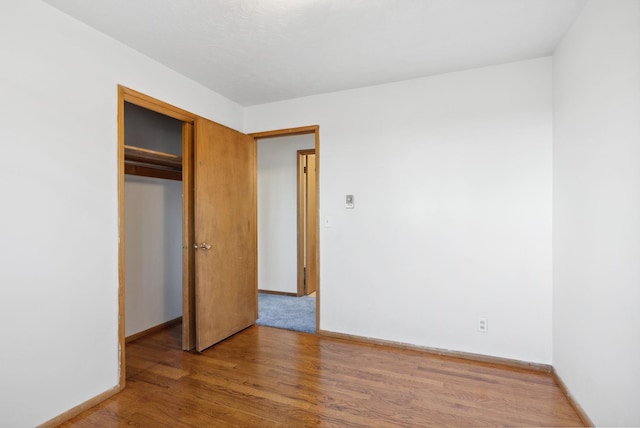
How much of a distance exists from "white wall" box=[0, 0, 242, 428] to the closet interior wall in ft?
3.13

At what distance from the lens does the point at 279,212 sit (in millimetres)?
4855

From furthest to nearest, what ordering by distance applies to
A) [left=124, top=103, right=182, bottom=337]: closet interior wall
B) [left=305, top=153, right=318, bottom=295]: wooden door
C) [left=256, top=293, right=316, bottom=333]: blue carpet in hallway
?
[left=305, top=153, right=318, bottom=295]: wooden door
[left=256, top=293, right=316, bottom=333]: blue carpet in hallway
[left=124, top=103, right=182, bottom=337]: closet interior wall

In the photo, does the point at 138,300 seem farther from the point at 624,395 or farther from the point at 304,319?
the point at 624,395

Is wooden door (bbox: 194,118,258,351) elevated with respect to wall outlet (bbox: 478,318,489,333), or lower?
elevated

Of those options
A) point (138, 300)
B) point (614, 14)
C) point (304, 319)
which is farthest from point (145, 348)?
point (614, 14)

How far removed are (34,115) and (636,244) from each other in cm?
305

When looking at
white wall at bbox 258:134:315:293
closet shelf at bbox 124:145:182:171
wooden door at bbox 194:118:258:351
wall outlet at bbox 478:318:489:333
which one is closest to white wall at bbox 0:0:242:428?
closet shelf at bbox 124:145:182:171

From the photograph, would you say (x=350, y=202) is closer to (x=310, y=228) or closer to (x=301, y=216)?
(x=301, y=216)

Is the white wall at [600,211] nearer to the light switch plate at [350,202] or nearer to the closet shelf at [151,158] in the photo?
the light switch plate at [350,202]

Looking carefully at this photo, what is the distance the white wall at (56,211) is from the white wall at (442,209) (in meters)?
1.79

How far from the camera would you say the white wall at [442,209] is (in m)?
2.49

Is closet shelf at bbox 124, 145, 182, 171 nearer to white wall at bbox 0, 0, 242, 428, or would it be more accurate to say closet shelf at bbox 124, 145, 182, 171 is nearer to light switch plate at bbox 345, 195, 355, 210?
white wall at bbox 0, 0, 242, 428

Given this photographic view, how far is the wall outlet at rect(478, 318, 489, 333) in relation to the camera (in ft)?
8.57

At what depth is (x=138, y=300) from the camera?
3143 mm
